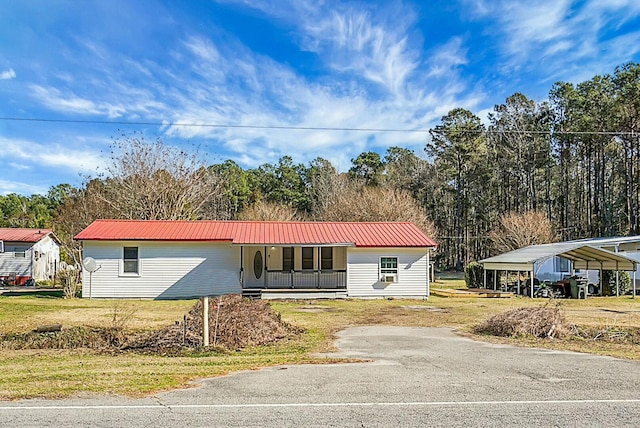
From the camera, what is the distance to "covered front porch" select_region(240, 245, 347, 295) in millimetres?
24016

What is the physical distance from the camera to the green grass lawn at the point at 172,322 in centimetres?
735

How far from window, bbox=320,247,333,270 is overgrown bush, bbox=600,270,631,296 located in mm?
13789

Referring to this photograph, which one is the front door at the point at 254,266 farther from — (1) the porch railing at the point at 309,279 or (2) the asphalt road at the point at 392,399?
(2) the asphalt road at the point at 392,399

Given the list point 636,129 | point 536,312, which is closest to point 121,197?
point 536,312

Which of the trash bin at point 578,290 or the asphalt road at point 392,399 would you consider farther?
the trash bin at point 578,290

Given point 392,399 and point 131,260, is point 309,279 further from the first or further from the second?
point 392,399

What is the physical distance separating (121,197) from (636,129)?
37.3 meters

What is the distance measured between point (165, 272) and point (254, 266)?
4.06 m

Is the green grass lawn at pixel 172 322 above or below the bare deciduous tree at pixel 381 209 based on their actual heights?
below

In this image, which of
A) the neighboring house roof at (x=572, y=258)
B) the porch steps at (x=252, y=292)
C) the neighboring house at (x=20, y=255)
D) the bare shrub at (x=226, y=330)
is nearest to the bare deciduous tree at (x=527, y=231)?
the neighboring house roof at (x=572, y=258)

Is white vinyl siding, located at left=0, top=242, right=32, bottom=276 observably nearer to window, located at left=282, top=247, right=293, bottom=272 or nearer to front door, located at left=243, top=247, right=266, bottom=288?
front door, located at left=243, top=247, right=266, bottom=288

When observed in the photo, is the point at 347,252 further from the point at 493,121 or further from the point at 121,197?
the point at 493,121

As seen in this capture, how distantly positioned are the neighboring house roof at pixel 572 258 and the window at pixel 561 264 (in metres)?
3.20

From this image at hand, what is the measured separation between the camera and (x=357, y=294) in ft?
78.6
